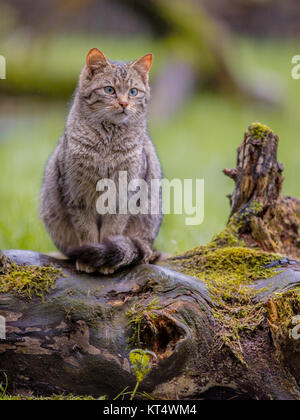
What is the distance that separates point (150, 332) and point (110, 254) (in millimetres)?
506

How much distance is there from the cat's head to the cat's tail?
2.87ft

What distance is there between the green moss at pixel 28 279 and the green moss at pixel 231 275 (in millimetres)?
755

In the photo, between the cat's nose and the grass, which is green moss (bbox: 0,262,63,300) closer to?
the cat's nose

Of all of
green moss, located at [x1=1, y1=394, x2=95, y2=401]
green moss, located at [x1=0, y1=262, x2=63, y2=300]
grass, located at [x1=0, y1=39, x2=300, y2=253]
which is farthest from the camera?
grass, located at [x1=0, y1=39, x2=300, y2=253]

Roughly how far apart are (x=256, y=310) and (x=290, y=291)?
7.8 inches

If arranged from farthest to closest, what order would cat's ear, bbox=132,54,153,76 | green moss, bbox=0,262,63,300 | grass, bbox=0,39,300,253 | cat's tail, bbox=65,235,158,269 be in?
grass, bbox=0,39,300,253
cat's ear, bbox=132,54,153,76
cat's tail, bbox=65,235,158,269
green moss, bbox=0,262,63,300

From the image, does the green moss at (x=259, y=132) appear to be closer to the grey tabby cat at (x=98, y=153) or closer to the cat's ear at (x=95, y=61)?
the grey tabby cat at (x=98, y=153)

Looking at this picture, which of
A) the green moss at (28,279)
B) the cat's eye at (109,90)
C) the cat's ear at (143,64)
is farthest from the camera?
the cat's ear at (143,64)

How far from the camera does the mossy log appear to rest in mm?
2332

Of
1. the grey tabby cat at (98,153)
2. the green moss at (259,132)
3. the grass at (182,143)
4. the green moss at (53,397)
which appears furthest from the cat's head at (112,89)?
the green moss at (53,397)

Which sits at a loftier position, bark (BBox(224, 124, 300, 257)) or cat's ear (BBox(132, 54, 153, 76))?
cat's ear (BBox(132, 54, 153, 76))

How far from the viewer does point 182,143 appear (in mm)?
9055

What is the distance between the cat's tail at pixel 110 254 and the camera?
2.68m

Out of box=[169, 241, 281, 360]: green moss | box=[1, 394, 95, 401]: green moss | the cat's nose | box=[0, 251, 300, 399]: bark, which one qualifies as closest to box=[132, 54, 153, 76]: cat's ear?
the cat's nose
